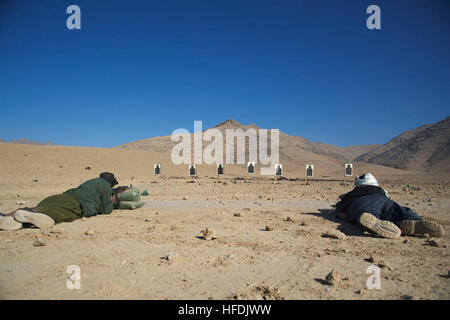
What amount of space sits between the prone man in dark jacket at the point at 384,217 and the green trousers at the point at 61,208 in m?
5.94

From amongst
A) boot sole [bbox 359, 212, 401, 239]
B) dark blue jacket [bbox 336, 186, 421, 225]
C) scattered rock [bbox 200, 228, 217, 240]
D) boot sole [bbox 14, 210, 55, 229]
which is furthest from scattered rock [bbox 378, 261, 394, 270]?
boot sole [bbox 14, 210, 55, 229]

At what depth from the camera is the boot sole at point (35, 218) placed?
209 inches

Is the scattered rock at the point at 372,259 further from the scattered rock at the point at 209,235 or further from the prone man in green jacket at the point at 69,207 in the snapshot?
the prone man in green jacket at the point at 69,207

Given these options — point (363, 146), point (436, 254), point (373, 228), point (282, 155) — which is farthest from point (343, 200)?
point (363, 146)

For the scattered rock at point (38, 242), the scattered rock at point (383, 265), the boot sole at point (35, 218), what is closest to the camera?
the scattered rock at point (383, 265)

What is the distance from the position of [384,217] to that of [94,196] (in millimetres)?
6398

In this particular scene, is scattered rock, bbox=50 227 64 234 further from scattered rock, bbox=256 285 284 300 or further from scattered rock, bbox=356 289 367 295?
scattered rock, bbox=356 289 367 295

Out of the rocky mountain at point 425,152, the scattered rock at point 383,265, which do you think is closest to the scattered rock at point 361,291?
the scattered rock at point 383,265

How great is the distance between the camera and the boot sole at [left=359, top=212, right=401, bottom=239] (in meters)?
4.91

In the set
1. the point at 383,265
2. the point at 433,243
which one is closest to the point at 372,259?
the point at 383,265

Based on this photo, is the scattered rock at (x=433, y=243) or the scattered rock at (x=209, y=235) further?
the scattered rock at (x=209, y=235)

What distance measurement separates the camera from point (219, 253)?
4234 millimetres

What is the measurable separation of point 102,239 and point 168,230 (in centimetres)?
125
